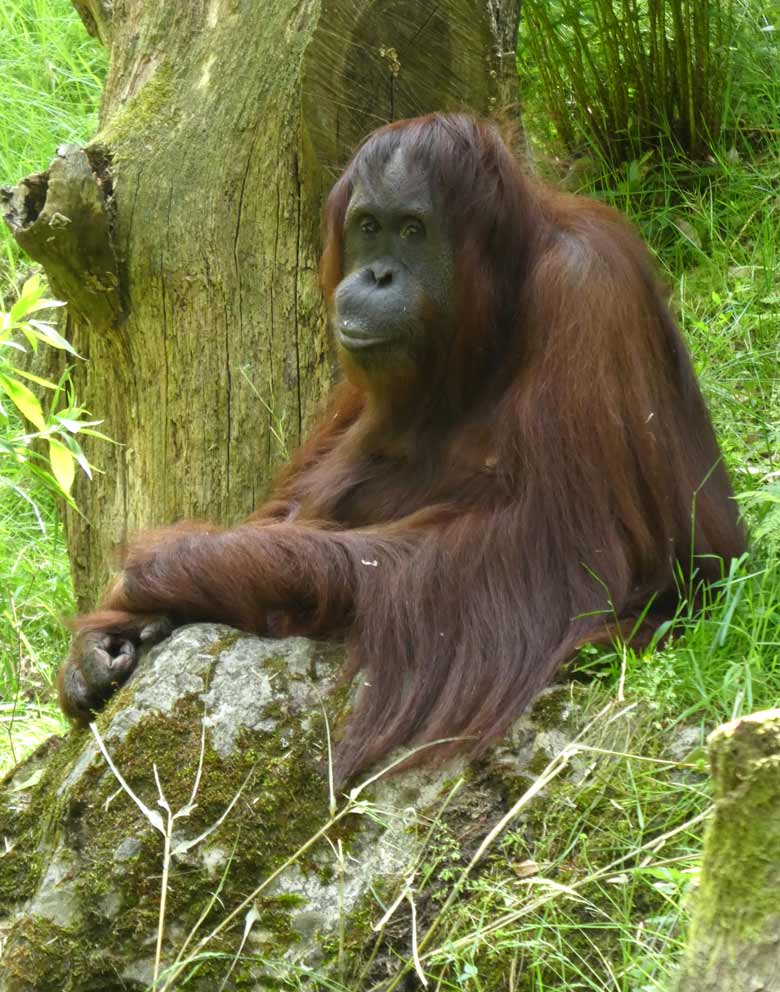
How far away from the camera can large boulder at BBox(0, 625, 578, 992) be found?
8.64ft

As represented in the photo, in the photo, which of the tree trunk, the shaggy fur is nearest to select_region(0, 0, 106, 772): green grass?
the tree trunk

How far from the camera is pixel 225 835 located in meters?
A: 2.79

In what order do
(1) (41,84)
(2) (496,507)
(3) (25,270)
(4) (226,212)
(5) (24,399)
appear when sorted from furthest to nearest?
(1) (41,84)
(3) (25,270)
(4) (226,212)
(2) (496,507)
(5) (24,399)

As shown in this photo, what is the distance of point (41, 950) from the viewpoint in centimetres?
273

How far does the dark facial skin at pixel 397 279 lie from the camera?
327 cm

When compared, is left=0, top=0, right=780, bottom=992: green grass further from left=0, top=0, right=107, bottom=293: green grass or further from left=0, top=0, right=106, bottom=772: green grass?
left=0, top=0, right=107, bottom=293: green grass

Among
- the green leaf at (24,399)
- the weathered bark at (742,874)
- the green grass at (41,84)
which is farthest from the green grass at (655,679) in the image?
the green grass at (41,84)

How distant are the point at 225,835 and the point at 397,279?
1.25 meters

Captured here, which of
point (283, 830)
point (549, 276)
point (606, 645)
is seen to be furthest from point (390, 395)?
point (283, 830)

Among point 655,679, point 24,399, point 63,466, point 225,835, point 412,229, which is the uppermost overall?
point 412,229

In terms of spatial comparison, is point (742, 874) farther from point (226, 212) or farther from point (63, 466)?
point (226, 212)

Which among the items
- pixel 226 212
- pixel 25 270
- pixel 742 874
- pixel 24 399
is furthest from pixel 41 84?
pixel 742 874

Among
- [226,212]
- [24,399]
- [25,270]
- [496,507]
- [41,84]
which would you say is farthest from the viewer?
[41,84]

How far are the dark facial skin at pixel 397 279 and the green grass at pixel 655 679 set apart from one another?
0.81 m
